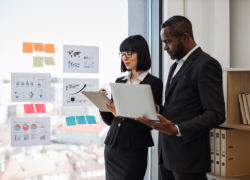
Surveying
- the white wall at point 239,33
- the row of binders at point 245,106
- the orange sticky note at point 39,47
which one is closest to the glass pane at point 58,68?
the orange sticky note at point 39,47

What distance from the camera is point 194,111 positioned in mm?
1179

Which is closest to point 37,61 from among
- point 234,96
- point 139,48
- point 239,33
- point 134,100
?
point 139,48

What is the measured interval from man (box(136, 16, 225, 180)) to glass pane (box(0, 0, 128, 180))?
1.05 meters

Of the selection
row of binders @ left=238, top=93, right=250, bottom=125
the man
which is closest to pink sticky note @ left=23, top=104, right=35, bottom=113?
the man

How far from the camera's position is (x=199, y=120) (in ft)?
3.58

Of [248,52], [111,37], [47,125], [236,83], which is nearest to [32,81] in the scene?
[47,125]

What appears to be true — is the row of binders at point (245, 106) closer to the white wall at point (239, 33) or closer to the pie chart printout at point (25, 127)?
the white wall at point (239, 33)

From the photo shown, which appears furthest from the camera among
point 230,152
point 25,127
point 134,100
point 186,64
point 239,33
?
point 239,33

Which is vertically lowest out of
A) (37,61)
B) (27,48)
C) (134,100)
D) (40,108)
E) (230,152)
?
(230,152)

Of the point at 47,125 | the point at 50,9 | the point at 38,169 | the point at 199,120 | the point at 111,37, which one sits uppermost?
the point at 50,9

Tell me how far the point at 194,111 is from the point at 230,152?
69 centimetres

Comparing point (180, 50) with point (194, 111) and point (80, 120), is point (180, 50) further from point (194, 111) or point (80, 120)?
point (80, 120)

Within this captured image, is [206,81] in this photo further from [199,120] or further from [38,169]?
[38,169]

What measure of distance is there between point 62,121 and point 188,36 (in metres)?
1.42
